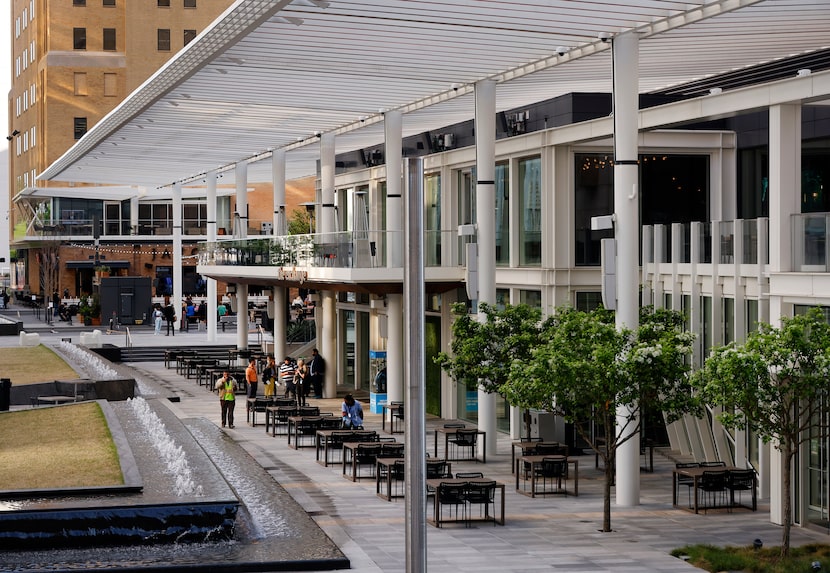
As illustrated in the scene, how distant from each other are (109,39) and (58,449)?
3454 inches

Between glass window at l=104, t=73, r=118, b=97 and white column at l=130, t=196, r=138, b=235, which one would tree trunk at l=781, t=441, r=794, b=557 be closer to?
white column at l=130, t=196, r=138, b=235

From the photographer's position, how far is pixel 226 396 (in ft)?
106

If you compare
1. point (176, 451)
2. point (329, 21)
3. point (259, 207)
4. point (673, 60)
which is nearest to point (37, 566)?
point (176, 451)

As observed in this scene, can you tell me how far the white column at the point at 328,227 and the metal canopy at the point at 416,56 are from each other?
923mm

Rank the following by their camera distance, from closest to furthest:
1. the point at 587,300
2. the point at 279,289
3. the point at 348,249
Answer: the point at 587,300, the point at 348,249, the point at 279,289

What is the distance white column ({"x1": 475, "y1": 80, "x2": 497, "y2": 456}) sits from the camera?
93.4ft

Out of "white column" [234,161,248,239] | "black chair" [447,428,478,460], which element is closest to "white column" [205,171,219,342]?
"white column" [234,161,248,239]

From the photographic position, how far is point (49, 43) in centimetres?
10412

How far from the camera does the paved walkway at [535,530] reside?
1762 cm

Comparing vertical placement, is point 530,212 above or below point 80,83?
below

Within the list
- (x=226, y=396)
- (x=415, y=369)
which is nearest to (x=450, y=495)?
(x=415, y=369)

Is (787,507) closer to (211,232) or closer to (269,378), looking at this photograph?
(269,378)

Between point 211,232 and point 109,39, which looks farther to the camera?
point 109,39

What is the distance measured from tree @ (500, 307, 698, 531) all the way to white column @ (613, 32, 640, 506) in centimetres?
180
